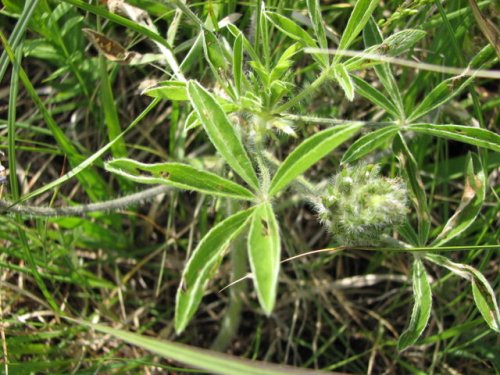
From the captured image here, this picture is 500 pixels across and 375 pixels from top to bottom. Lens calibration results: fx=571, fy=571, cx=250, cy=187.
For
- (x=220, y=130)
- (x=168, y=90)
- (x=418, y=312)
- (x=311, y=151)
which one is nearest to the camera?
(x=311, y=151)

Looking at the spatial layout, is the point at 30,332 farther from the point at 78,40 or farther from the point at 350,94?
the point at 350,94

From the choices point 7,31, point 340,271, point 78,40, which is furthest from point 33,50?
point 340,271

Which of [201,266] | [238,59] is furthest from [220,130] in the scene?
[201,266]

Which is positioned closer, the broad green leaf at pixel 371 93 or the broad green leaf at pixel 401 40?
the broad green leaf at pixel 401 40

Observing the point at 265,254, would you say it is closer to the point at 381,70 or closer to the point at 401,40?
the point at 401,40

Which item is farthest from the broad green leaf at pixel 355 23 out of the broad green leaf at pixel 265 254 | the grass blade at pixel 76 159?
the grass blade at pixel 76 159

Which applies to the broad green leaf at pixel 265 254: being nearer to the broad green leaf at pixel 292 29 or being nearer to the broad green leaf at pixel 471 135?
the broad green leaf at pixel 292 29

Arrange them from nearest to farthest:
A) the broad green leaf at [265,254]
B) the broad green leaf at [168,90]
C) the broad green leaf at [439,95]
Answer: the broad green leaf at [265,254], the broad green leaf at [168,90], the broad green leaf at [439,95]
